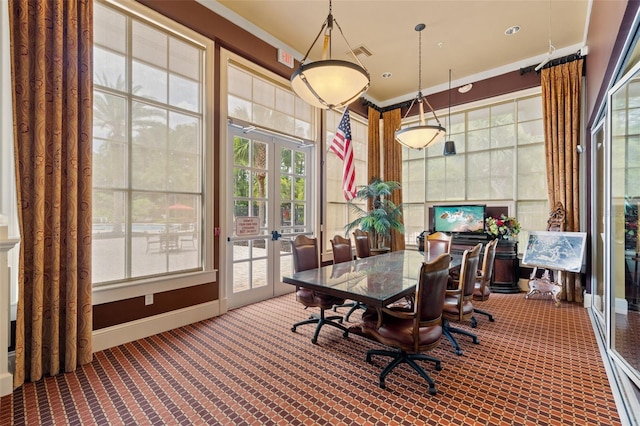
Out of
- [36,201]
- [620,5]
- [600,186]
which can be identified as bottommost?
[36,201]

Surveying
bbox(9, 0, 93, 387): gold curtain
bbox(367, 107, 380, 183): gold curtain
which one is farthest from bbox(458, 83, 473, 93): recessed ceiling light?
bbox(9, 0, 93, 387): gold curtain

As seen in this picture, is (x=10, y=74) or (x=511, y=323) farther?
(x=511, y=323)

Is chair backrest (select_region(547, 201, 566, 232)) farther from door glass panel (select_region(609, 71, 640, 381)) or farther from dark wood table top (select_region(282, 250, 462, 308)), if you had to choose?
dark wood table top (select_region(282, 250, 462, 308))

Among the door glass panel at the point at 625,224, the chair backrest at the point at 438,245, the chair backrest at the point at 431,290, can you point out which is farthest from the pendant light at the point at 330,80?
the chair backrest at the point at 438,245

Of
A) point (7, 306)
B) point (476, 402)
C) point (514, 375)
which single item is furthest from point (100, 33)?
point (514, 375)

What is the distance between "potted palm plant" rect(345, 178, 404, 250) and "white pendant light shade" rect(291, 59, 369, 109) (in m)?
3.32

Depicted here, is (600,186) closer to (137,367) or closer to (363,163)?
(363,163)

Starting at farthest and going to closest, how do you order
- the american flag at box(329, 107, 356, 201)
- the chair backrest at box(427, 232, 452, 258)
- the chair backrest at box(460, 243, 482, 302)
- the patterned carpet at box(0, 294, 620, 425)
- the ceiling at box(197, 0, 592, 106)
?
the american flag at box(329, 107, 356, 201), the chair backrest at box(427, 232, 452, 258), the ceiling at box(197, 0, 592, 106), the chair backrest at box(460, 243, 482, 302), the patterned carpet at box(0, 294, 620, 425)

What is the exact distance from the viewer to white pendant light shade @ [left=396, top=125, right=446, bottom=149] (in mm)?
3875

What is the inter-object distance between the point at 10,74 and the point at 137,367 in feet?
8.17

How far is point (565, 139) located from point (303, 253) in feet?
14.1

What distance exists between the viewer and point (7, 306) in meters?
2.09

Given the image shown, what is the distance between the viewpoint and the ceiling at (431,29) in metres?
3.69

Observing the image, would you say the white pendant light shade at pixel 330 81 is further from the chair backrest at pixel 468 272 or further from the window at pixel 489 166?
the window at pixel 489 166
